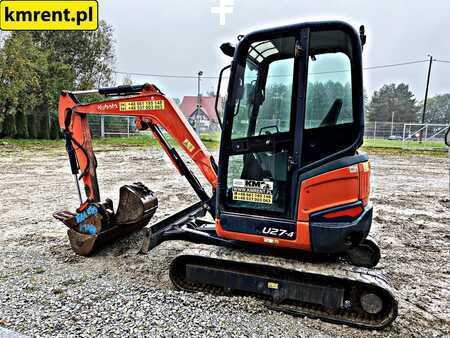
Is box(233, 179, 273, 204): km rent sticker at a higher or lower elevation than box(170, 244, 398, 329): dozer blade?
higher

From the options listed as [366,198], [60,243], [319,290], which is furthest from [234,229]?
[60,243]

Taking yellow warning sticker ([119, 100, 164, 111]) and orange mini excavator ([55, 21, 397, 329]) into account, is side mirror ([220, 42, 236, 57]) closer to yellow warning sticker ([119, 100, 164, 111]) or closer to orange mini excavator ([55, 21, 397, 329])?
orange mini excavator ([55, 21, 397, 329])

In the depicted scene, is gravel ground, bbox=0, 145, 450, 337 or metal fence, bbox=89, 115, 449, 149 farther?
metal fence, bbox=89, 115, 449, 149

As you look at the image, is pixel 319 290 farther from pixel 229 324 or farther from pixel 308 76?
pixel 308 76

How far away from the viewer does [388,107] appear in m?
62.2

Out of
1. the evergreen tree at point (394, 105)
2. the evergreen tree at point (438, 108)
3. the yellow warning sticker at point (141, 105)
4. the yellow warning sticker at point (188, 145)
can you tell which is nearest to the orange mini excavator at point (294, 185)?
the yellow warning sticker at point (188, 145)

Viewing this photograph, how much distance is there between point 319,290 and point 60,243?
3363 mm

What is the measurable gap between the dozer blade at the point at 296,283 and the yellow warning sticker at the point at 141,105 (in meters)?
1.55

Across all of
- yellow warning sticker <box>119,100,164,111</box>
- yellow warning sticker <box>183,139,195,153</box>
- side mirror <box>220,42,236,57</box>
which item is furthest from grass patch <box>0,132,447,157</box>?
side mirror <box>220,42,236,57</box>

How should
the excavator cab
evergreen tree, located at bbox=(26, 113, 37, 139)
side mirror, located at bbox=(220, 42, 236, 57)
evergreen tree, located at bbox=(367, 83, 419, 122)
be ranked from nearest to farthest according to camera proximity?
1. the excavator cab
2. side mirror, located at bbox=(220, 42, 236, 57)
3. evergreen tree, located at bbox=(26, 113, 37, 139)
4. evergreen tree, located at bbox=(367, 83, 419, 122)

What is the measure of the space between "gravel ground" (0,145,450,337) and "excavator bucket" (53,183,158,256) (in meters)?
0.19

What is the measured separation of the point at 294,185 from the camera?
3064 millimetres

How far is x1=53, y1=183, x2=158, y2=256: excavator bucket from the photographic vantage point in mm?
4098

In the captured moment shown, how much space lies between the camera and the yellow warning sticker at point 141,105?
384 centimetres
